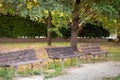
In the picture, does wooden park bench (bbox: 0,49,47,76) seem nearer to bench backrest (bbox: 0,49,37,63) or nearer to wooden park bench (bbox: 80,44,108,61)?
bench backrest (bbox: 0,49,37,63)

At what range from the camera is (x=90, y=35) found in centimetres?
3472

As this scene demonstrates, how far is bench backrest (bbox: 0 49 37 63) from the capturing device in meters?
11.0

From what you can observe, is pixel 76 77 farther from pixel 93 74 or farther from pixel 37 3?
pixel 37 3

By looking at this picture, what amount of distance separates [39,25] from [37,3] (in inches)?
946

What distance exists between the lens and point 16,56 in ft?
37.7

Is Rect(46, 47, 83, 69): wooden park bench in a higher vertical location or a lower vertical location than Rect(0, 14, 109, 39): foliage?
lower

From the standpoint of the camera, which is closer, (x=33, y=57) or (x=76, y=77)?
(x=76, y=77)

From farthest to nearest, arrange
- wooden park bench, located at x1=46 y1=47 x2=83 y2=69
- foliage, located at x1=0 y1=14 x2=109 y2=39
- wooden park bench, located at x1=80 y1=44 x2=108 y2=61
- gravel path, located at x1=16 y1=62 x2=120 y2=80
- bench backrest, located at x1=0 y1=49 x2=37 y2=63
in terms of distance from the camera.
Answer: foliage, located at x1=0 y1=14 x2=109 y2=39, wooden park bench, located at x1=80 y1=44 x2=108 y2=61, wooden park bench, located at x1=46 y1=47 x2=83 y2=69, gravel path, located at x1=16 y1=62 x2=120 y2=80, bench backrest, located at x1=0 y1=49 x2=37 y2=63

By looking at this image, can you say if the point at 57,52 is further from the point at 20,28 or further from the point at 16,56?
the point at 20,28

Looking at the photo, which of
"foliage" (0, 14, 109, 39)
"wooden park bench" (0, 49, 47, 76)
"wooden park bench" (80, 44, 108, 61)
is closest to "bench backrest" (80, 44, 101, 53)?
"wooden park bench" (80, 44, 108, 61)

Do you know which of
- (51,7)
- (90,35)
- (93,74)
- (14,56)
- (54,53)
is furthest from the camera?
(90,35)

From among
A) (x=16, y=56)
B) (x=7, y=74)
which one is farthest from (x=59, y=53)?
(x=7, y=74)

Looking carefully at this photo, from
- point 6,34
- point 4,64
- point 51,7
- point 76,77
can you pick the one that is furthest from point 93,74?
point 6,34

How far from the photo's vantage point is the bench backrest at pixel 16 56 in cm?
1098
